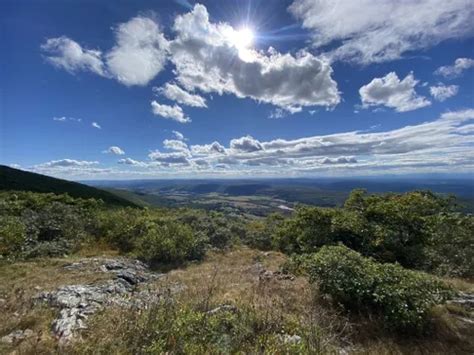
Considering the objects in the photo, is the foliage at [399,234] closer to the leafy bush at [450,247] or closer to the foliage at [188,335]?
the leafy bush at [450,247]

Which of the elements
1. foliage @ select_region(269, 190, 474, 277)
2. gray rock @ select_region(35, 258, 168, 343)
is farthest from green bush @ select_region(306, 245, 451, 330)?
foliage @ select_region(269, 190, 474, 277)

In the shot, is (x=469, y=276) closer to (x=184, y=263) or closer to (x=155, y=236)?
(x=184, y=263)

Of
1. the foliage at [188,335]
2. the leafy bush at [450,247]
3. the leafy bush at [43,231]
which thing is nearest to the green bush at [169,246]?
the leafy bush at [43,231]

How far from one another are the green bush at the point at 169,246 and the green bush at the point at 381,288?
8.35m

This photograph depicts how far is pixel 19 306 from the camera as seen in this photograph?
6.14 m

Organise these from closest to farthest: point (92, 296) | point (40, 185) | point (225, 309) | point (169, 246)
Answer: point (225, 309)
point (92, 296)
point (169, 246)
point (40, 185)

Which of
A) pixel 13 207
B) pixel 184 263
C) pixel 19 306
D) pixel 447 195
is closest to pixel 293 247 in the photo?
pixel 184 263

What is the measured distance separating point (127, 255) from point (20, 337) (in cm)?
1053

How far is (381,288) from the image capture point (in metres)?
6.41

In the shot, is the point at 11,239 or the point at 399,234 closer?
the point at 399,234

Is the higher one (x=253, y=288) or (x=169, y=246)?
(x=253, y=288)

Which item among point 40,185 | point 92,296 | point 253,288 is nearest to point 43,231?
point 92,296

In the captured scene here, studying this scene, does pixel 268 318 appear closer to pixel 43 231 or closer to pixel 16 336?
pixel 16 336

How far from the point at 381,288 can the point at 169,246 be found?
Result: 10.1 meters
